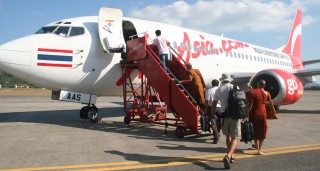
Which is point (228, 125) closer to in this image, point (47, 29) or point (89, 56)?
point (89, 56)

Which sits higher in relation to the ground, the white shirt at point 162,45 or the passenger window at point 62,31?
the passenger window at point 62,31

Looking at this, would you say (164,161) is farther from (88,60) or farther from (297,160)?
(88,60)

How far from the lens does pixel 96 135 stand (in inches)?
348

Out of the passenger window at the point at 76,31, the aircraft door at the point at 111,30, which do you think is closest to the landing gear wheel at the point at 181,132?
the aircraft door at the point at 111,30

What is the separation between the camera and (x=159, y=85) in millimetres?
9453

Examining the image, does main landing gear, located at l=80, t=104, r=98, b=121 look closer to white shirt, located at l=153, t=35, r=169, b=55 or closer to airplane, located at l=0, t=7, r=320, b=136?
airplane, located at l=0, t=7, r=320, b=136

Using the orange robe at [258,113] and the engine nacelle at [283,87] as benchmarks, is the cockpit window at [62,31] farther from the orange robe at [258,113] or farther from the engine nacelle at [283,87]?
the engine nacelle at [283,87]

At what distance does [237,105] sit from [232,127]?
45 centimetres

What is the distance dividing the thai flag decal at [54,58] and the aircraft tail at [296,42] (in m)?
21.8

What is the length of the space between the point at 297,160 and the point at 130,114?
607 cm

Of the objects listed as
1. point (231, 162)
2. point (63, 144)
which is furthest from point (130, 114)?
point (231, 162)

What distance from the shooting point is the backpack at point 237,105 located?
5.88 metres

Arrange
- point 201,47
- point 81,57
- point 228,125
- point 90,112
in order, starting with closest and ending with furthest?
point 228,125 < point 81,57 < point 90,112 < point 201,47

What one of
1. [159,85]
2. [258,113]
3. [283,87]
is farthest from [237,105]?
[283,87]
